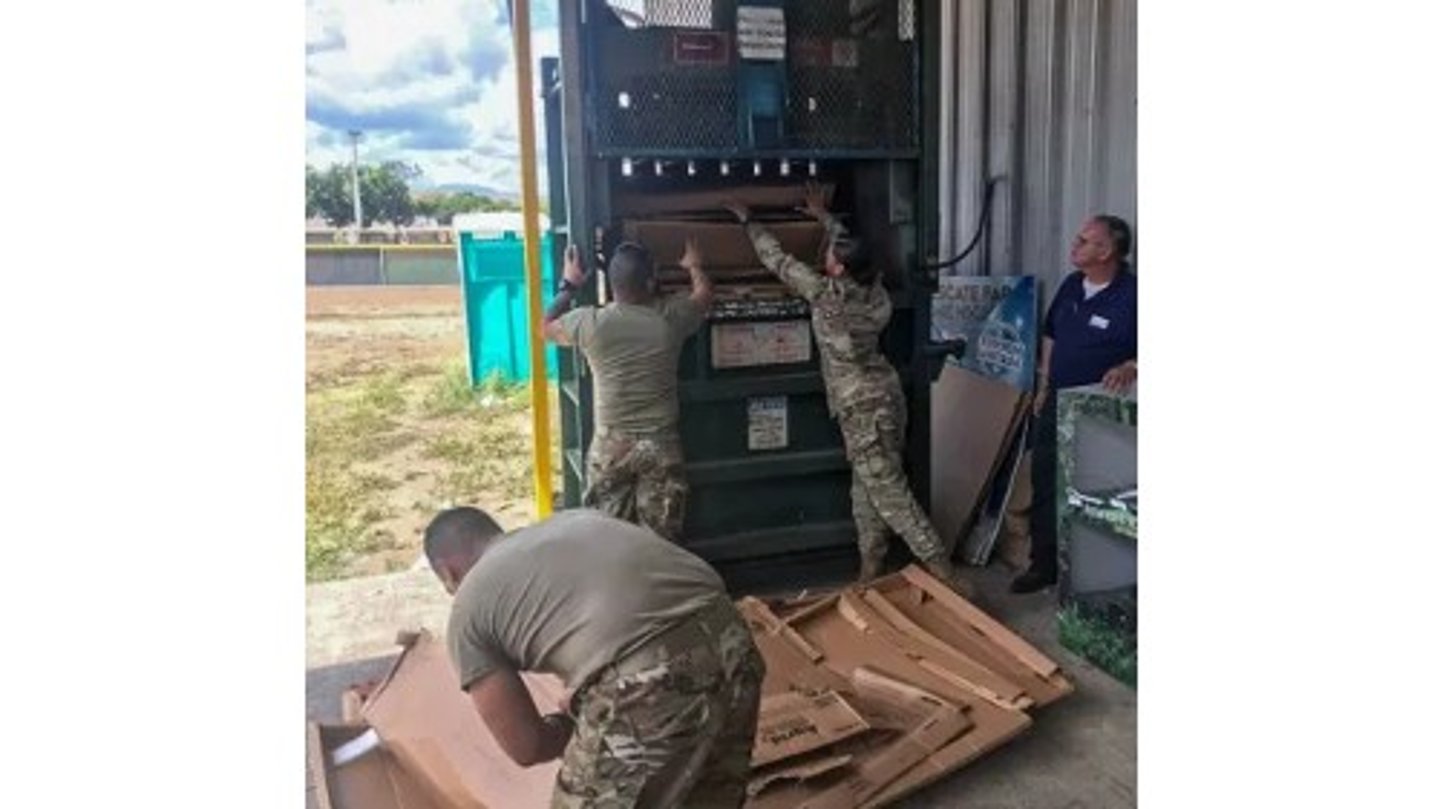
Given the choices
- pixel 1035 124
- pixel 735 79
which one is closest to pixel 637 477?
pixel 735 79

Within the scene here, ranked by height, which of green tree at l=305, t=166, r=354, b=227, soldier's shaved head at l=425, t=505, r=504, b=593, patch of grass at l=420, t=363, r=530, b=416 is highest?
green tree at l=305, t=166, r=354, b=227

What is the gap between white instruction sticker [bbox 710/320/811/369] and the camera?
7.72ft

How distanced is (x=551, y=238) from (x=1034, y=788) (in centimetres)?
155

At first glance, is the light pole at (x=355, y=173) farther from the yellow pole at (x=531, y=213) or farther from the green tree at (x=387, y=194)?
the yellow pole at (x=531, y=213)

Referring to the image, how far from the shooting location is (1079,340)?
95.7 inches

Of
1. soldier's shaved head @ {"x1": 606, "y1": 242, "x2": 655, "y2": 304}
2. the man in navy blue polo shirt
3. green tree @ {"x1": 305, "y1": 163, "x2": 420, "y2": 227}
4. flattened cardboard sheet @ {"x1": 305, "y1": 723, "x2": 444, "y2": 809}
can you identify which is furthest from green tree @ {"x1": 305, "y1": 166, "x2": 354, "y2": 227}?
the man in navy blue polo shirt

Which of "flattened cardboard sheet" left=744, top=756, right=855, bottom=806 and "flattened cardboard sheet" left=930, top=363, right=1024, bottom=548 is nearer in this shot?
"flattened cardboard sheet" left=744, top=756, right=855, bottom=806

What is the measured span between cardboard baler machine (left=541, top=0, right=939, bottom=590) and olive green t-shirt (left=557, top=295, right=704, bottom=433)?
0.09 meters

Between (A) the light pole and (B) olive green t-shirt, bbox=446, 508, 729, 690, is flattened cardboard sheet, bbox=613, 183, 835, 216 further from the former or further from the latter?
(B) olive green t-shirt, bbox=446, 508, 729, 690

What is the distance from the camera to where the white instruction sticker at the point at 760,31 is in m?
2.22


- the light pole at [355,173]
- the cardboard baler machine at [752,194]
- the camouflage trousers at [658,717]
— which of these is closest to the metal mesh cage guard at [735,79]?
the cardboard baler machine at [752,194]
